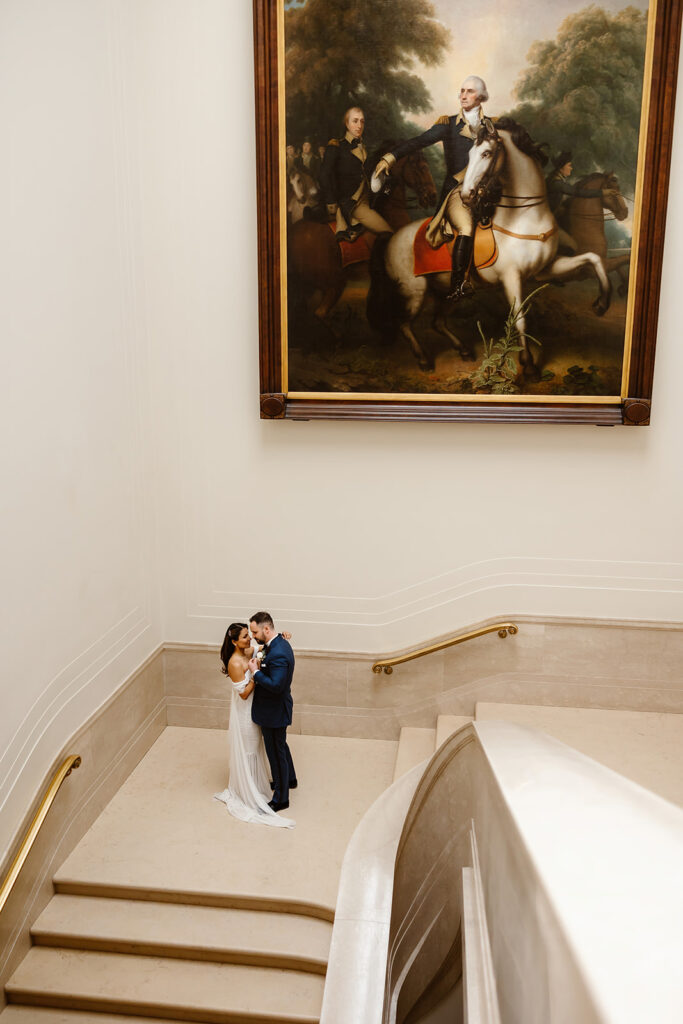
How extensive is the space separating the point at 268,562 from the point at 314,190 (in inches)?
122

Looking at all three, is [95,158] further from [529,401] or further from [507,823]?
[507,823]

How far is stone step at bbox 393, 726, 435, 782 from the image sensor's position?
263 inches

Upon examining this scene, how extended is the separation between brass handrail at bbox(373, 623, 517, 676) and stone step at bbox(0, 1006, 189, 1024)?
10.4 ft

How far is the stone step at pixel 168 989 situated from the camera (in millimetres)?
4828

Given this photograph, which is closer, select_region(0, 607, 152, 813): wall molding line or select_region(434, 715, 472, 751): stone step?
select_region(0, 607, 152, 813): wall molding line

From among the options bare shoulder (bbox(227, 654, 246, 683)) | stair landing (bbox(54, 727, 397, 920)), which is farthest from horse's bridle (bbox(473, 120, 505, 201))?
stair landing (bbox(54, 727, 397, 920))

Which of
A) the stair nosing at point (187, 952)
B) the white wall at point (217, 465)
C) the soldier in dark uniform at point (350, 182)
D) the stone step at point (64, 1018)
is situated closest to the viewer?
the stone step at point (64, 1018)

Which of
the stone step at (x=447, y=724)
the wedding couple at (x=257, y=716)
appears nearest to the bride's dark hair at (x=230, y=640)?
the wedding couple at (x=257, y=716)

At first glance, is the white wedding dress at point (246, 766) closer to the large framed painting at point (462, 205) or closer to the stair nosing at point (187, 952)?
the stair nosing at point (187, 952)

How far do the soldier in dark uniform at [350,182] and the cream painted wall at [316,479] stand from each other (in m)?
0.67

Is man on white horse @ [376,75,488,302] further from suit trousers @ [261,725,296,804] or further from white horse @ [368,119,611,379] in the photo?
suit trousers @ [261,725,296,804]

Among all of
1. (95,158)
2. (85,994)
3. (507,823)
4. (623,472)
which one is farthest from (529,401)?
(507,823)

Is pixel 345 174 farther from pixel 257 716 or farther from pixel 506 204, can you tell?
pixel 257 716

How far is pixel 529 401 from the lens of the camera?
22.0 feet
